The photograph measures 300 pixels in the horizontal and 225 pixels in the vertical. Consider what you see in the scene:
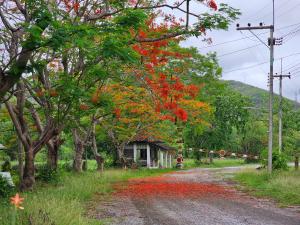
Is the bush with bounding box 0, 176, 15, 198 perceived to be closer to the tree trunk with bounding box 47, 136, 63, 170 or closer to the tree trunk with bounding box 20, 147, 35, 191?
the tree trunk with bounding box 20, 147, 35, 191

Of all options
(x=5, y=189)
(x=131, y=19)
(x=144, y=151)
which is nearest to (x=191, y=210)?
(x=131, y=19)

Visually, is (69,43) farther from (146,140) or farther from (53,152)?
(146,140)

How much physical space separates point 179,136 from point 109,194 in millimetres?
36494

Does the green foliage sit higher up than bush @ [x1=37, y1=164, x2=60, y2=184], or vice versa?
the green foliage

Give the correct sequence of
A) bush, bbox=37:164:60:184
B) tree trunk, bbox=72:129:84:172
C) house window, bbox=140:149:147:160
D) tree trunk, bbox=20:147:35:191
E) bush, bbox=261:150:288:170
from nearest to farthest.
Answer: tree trunk, bbox=20:147:35:191
bush, bbox=37:164:60:184
bush, bbox=261:150:288:170
tree trunk, bbox=72:129:84:172
house window, bbox=140:149:147:160

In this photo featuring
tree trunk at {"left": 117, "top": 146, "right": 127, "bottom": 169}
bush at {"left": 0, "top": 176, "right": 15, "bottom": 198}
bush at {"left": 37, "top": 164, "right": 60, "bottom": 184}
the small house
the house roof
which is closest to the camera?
bush at {"left": 0, "top": 176, "right": 15, "bottom": 198}

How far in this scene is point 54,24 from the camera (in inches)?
463

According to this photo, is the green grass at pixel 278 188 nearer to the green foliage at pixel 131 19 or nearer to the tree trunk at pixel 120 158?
the green foliage at pixel 131 19

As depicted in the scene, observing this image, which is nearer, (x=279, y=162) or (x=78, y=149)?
(x=279, y=162)

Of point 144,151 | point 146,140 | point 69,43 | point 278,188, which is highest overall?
point 69,43

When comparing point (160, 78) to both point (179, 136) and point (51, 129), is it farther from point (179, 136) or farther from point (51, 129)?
point (179, 136)

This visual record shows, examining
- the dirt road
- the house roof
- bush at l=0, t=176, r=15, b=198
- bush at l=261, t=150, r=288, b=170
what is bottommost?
the dirt road

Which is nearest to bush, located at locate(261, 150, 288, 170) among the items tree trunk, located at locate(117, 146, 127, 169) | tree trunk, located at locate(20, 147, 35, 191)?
tree trunk, located at locate(117, 146, 127, 169)

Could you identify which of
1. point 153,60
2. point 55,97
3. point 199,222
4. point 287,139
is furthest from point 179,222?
point 287,139
